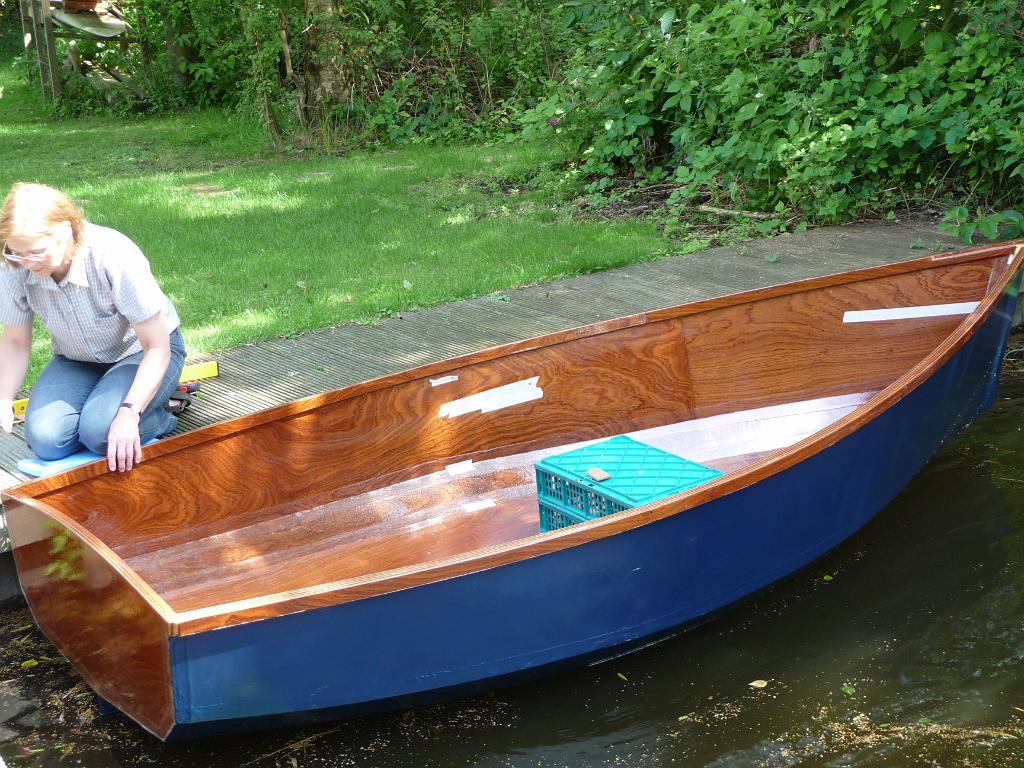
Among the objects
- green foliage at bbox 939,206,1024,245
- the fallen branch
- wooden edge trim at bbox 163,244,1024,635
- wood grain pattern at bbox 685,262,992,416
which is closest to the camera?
wooden edge trim at bbox 163,244,1024,635

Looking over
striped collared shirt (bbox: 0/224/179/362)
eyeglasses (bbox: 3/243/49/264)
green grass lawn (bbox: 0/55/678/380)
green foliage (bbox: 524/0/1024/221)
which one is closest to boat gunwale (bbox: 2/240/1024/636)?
striped collared shirt (bbox: 0/224/179/362)

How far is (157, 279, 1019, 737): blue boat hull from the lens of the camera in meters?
2.88

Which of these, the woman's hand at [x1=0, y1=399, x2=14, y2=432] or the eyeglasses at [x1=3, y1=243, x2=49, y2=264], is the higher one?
the eyeglasses at [x1=3, y1=243, x2=49, y2=264]

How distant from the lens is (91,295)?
12.7 feet

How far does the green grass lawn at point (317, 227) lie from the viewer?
20.9 ft

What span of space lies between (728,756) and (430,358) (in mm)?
2627

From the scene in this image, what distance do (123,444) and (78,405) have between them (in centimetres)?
50

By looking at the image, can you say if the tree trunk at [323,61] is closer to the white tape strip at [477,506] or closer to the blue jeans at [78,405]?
the blue jeans at [78,405]

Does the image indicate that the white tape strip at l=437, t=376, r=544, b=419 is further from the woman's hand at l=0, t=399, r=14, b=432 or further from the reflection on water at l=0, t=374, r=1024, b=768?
the woman's hand at l=0, t=399, r=14, b=432

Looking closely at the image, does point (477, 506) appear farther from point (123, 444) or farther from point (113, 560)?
point (113, 560)

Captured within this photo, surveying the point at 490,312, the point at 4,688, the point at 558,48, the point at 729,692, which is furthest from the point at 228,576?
the point at 558,48

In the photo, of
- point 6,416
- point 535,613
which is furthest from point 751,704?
point 6,416

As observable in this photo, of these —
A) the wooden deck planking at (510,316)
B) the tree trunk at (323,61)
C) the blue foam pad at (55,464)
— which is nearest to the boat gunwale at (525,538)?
the blue foam pad at (55,464)

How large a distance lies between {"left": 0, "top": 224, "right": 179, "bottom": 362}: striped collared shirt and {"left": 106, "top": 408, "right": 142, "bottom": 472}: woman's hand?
36 cm
